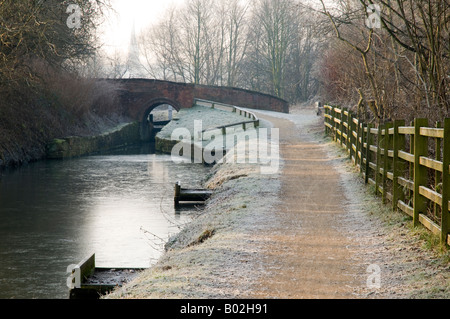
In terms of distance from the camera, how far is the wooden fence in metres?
6.08

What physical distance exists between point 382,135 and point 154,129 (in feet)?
134

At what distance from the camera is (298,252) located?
700 cm

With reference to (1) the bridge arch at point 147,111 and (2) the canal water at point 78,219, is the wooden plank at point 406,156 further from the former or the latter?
(1) the bridge arch at point 147,111

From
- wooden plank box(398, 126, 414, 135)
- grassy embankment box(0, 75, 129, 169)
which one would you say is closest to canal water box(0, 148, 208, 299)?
grassy embankment box(0, 75, 129, 169)

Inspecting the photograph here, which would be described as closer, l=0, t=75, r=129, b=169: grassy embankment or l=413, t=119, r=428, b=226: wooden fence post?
l=413, t=119, r=428, b=226: wooden fence post

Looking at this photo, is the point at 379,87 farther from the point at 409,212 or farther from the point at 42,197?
the point at 42,197

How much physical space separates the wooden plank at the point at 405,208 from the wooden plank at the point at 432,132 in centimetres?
123

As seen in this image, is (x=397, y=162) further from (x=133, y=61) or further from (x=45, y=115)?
(x=133, y=61)

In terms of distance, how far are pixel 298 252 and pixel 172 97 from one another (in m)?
40.6

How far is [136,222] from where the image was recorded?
13.3 m

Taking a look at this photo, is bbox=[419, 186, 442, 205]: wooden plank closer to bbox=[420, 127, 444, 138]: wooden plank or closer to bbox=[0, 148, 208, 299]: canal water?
bbox=[420, 127, 444, 138]: wooden plank
